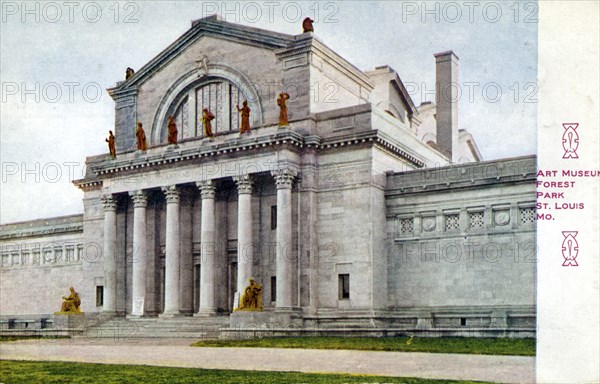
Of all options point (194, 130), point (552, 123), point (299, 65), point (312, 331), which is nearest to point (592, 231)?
point (552, 123)

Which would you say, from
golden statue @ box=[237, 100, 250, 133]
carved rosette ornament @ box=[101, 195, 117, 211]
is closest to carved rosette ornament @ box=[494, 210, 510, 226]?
golden statue @ box=[237, 100, 250, 133]

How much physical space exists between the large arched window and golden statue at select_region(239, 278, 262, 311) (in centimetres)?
1013

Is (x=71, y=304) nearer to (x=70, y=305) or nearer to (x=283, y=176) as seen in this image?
(x=70, y=305)

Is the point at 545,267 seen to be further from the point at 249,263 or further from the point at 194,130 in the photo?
the point at 194,130

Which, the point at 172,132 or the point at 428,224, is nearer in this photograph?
the point at 428,224

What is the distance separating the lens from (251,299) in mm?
34875

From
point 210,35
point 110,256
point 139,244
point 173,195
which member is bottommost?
point 110,256

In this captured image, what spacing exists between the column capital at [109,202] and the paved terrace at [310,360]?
14539 mm

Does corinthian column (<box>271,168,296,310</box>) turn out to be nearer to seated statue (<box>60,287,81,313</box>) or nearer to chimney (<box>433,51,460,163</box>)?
seated statue (<box>60,287,81,313</box>)

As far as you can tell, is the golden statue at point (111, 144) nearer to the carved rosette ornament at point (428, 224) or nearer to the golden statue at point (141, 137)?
the golden statue at point (141, 137)

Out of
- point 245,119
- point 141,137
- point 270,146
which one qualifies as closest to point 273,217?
point 270,146

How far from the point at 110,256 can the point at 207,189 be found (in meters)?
8.36

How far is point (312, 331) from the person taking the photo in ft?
121

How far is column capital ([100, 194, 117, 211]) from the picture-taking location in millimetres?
44406
